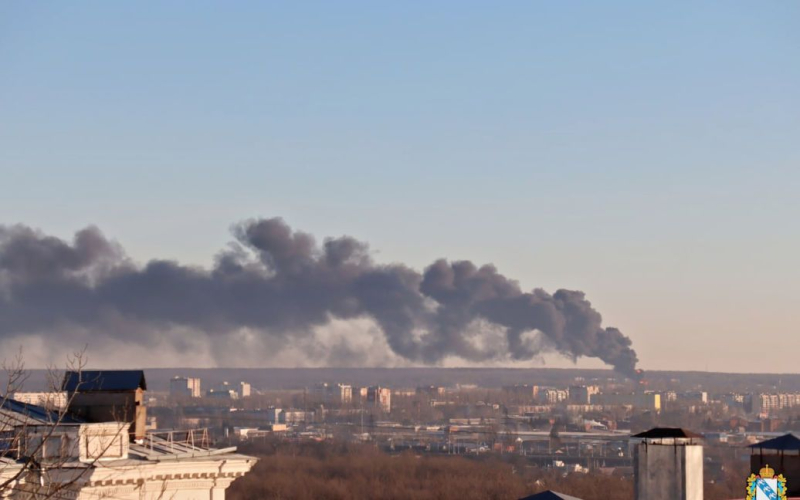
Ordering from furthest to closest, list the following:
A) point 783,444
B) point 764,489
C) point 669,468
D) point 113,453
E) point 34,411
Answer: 1. point 34,411
2. point 783,444
3. point 113,453
4. point 669,468
5. point 764,489

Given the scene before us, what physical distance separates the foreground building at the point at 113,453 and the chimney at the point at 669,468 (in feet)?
23.4

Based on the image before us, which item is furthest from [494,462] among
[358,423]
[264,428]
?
[358,423]

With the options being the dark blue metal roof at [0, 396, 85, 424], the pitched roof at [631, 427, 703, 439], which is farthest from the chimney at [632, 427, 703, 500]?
the dark blue metal roof at [0, 396, 85, 424]

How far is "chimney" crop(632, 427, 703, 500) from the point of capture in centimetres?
2184

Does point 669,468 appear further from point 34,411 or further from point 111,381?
point 111,381

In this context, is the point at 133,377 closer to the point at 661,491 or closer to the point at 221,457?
the point at 221,457

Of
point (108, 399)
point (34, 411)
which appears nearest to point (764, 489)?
point (34, 411)

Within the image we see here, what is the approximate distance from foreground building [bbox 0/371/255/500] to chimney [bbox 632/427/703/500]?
23.4ft

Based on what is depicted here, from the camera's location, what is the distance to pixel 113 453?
78.3 feet

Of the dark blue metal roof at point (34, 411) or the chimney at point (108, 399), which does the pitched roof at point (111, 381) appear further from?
the dark blue metal roof at point (34, 411)

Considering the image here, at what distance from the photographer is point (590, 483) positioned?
100125 millimetres

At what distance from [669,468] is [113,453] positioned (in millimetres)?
8881

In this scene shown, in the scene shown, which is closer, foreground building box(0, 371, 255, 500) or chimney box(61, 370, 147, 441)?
foreground building box(0, 371, 255, 500)

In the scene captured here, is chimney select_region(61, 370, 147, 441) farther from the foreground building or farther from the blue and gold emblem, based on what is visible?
the blue and gold emblem
